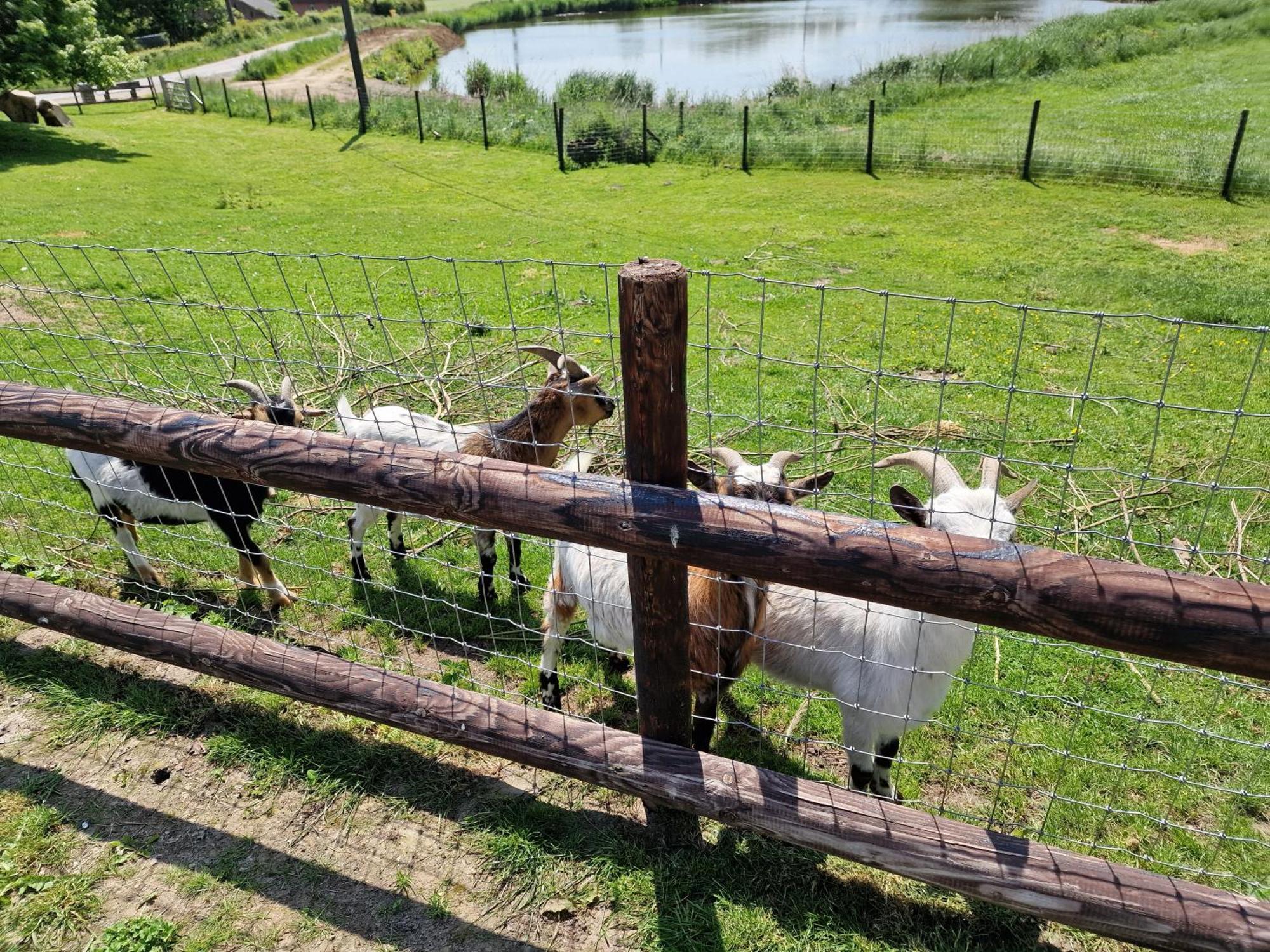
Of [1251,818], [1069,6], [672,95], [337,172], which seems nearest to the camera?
[1251,818]

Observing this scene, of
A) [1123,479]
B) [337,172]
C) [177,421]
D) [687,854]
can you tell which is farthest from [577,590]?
[337,172]

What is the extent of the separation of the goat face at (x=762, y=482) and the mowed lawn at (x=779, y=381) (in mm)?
280

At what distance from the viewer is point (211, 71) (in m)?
40.4

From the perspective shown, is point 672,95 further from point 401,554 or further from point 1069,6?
point 1069,6

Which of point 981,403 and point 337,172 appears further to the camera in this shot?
point 337,172

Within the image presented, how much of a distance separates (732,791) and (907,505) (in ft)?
4.25

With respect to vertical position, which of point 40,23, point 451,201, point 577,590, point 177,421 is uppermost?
point 40,23

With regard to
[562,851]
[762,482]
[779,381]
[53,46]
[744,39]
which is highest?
[53,46]

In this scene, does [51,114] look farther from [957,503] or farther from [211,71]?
[957,503]

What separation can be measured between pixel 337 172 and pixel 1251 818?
22031 millimetres

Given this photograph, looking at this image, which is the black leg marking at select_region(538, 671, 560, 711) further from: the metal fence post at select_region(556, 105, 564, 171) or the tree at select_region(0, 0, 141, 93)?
the tree at select_region(0, 0, 141, 93)

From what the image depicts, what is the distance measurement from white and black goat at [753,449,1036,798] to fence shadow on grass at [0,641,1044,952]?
0.59 m

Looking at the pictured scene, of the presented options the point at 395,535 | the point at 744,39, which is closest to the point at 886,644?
the point at 395,535

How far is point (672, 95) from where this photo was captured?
1042 inches
